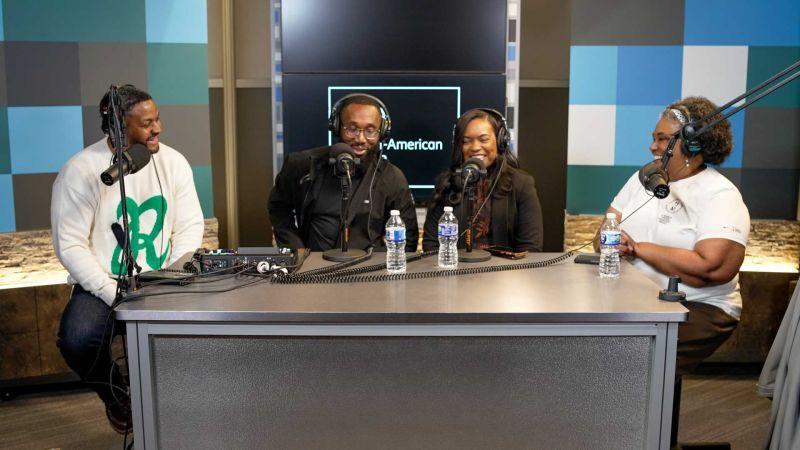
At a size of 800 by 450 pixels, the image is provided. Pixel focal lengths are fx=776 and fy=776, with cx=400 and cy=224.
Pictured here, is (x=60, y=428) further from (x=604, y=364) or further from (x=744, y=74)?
(x=744, y=74)

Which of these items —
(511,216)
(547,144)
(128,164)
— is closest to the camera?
(128,164)

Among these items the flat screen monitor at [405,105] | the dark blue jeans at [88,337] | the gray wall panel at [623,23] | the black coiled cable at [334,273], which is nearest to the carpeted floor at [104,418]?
the dark blue jeans at [88,337]

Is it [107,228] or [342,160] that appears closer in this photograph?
[342,160]

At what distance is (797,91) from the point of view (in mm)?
4059

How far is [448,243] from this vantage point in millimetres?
2814

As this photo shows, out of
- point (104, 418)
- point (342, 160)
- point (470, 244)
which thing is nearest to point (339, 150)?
point (342, 160)

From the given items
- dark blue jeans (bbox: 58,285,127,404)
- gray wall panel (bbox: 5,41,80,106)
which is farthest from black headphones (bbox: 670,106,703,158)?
gray wall panel (bbox: 5,41,80,106)

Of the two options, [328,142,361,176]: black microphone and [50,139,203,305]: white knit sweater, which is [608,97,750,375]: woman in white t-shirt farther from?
[50,139,203,305]: white knit sweater

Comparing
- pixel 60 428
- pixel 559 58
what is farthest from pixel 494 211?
pixel 60 428

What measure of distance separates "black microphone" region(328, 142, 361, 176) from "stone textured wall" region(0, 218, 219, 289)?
181 cm

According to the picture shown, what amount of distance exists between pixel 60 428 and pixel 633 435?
2.57 m

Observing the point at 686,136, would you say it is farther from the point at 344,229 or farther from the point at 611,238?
the point at 344,229

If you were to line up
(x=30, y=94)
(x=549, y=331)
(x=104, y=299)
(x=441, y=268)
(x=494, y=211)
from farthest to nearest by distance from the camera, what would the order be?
(x=30, y=94) < (x=494, y=211) < (x=104, y=299) < (x=441, y=268) < (x=549, y=331)

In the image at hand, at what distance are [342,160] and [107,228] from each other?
1018mm
